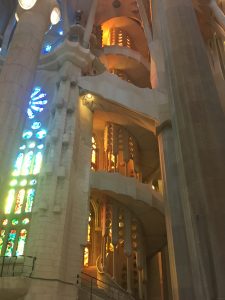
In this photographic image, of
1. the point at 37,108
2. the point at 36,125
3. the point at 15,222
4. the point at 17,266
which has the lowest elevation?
the point at 17,266

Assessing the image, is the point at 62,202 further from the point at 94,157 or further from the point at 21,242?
the point at 94,157

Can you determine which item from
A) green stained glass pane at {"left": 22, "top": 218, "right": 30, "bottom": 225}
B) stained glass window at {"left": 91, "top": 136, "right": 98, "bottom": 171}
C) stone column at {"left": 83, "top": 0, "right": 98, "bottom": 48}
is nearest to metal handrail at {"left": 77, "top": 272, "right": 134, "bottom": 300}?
green stained glass pane at {"left": 22, "top": 218, "right": 30, "bottom": 225}

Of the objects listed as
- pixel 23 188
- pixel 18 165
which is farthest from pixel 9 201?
pixel 18 165

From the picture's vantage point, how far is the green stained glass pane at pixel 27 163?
13443mm

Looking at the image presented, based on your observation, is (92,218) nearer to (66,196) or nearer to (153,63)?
(66,196)

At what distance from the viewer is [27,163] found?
45.2ft

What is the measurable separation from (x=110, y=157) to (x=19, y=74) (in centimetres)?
896

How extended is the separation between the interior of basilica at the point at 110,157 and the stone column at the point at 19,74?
1.0 inches

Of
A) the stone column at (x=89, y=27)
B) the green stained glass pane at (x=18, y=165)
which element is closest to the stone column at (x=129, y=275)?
the green stained glass pane at (x=18, y=165)

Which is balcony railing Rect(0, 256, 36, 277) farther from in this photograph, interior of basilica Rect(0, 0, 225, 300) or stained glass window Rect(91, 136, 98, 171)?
stained glass window Rect(91, 136, 98, 171)

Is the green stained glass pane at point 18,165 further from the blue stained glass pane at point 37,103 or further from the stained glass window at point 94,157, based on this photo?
the stained glass window at point 94,157

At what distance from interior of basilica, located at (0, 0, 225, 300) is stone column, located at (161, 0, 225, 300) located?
0.02 m

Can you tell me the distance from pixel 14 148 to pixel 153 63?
10424 millimetres

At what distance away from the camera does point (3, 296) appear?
32.3 ft
